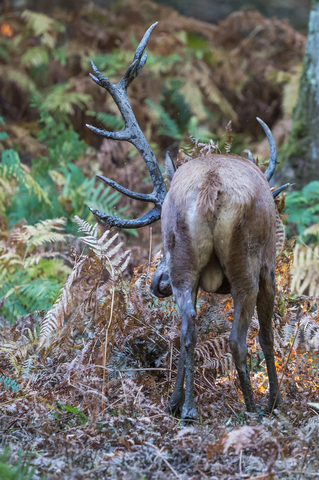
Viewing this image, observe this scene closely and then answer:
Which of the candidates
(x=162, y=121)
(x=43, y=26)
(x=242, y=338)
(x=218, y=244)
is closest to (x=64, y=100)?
(x=162, y=121)

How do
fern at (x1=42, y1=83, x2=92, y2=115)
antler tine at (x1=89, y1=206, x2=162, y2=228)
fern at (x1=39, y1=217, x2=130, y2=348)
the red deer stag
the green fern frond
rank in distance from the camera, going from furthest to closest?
fern at (x1=42, y1=83, x2=92, y2=115), the green fern frond, antler tine at (x1=89, y1=206, x2=162, y2=228), fern at (x1=39, y1=217, x2=130, y2=348), the red deer stag

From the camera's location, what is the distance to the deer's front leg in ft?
10.7

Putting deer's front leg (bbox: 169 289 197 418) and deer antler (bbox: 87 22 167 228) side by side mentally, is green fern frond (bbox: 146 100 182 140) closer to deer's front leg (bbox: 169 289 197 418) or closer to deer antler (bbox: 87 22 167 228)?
deer antler (bbox: 87 22 167 228)

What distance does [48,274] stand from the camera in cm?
650

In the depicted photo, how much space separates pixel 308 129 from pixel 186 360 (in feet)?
19.4

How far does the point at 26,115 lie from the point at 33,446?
10050 millimetres

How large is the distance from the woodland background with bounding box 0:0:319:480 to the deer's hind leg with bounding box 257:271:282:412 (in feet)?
0.73

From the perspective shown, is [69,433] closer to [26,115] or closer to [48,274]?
[48,274]

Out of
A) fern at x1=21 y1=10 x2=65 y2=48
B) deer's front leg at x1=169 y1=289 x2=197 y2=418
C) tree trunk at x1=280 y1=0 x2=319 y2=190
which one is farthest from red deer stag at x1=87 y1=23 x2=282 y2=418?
fern at x1=21 y1=10 x2=65 y2=48

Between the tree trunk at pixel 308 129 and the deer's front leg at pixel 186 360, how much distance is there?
204 inches

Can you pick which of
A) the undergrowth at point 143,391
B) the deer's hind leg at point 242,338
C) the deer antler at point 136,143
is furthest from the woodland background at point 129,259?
the deer antler at point 136,143

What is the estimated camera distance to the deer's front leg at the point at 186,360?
10.7 ft

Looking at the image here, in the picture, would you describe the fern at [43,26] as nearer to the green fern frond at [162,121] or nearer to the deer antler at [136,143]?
the green fern frond at [162,121]

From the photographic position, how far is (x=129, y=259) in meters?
6.17
